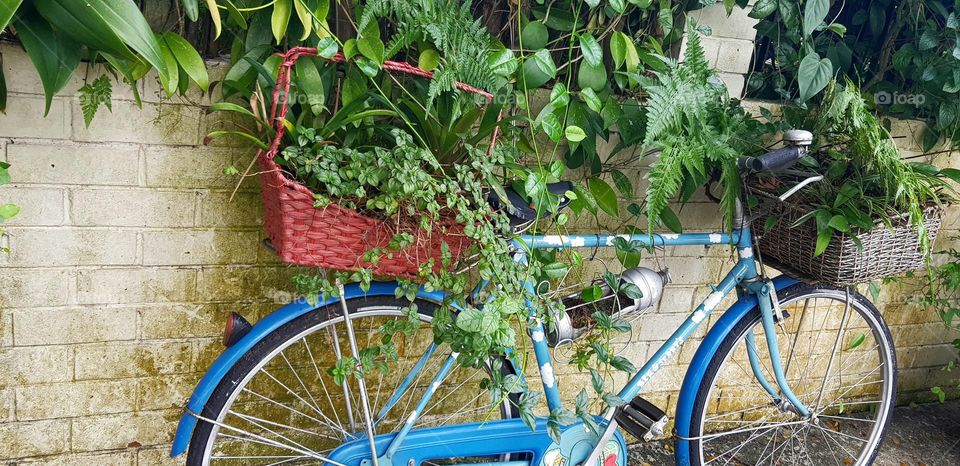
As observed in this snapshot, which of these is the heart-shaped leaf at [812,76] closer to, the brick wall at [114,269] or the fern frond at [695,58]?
the fern frond at [695,58]

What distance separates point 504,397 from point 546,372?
0.85ft

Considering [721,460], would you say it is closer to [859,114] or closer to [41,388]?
[859,114]

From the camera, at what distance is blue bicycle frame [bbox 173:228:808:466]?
1828 millimetres

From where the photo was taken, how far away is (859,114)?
1925 millimetres

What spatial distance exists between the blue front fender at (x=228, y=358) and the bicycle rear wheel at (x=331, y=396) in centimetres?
9

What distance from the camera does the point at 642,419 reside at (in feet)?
7.11

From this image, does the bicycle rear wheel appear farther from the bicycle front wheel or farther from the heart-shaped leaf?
the heart-shaped leaf

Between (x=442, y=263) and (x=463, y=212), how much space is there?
144mm

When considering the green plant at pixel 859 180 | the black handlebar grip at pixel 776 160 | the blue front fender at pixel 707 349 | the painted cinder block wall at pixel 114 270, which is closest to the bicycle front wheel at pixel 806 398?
the blue front fender at pixel 707 349

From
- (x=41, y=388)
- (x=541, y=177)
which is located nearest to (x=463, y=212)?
(x=541, y=177)

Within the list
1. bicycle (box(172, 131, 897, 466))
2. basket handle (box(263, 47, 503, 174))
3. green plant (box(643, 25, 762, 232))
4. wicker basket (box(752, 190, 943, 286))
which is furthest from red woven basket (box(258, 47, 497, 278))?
wicker basket (box(752, 190, 943, 286))

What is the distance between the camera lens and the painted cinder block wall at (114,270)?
6.09 ft

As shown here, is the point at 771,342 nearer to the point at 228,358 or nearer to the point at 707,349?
the point at 707,349

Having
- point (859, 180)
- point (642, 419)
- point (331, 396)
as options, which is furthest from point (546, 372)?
Answer: point (859, 180)
